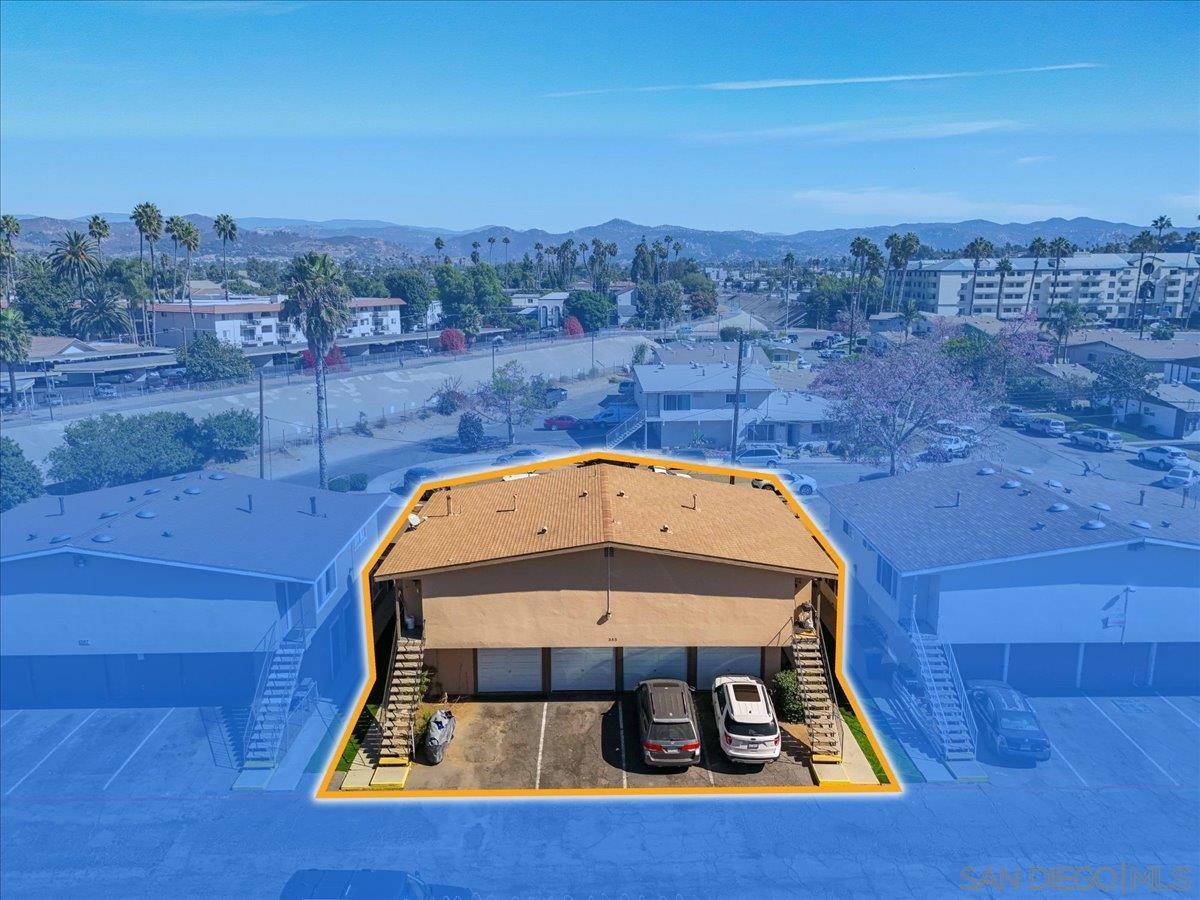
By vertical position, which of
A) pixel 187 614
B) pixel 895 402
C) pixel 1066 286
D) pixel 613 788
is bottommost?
pixel 187 614

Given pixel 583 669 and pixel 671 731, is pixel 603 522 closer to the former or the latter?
pixel 583 669

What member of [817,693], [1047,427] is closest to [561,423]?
[1047,427]

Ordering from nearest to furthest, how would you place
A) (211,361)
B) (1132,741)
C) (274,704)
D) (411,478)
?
(1132,741), (274,704), (411,478), (211,361)

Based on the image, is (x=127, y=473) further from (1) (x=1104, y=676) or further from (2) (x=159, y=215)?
(1) (x=1104, y=676)

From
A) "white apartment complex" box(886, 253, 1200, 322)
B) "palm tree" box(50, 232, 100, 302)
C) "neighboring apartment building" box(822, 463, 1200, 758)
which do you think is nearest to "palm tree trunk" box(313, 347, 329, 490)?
"palm tree" box(50, 232, 100, 302)

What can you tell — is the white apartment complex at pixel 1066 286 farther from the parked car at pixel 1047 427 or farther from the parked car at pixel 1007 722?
the parked car at pixel 1007 722

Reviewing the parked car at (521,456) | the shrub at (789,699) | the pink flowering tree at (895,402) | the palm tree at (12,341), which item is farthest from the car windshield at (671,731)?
the palm tree at (12,341)
